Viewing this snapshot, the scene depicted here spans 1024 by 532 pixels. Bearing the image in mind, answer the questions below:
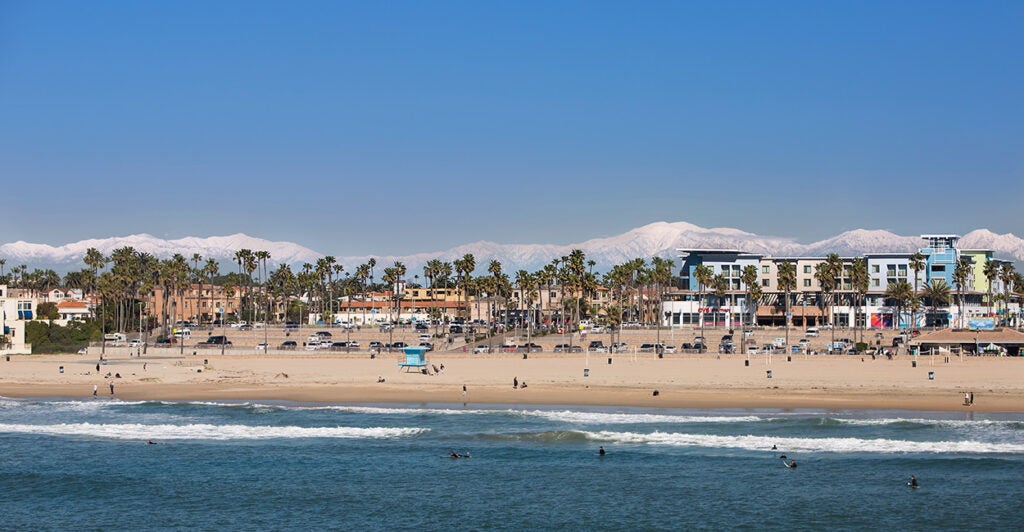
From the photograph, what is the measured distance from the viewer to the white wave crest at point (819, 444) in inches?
1709

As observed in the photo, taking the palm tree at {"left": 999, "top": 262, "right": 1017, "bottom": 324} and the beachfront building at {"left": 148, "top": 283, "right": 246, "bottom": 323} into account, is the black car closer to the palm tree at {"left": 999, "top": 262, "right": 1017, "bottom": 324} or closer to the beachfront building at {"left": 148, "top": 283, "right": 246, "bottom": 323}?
the beachfront building at {"left": 148, "top": 283, "right": 246, "bottom": 323}

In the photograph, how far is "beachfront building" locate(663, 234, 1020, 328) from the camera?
130 m

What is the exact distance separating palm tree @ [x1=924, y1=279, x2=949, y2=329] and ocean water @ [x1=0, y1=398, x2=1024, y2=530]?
77.6m

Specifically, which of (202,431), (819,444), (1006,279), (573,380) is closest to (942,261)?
(1006,279)

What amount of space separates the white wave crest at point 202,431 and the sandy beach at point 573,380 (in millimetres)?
10499

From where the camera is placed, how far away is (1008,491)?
3644 cm

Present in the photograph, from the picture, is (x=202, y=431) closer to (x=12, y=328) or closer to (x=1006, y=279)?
(x=12, y=328)

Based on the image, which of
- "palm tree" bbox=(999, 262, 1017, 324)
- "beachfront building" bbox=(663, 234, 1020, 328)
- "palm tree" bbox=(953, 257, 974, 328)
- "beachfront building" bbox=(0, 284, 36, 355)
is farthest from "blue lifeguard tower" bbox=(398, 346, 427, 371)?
"palm tree" bbox=(999, 262, 1017, 324)

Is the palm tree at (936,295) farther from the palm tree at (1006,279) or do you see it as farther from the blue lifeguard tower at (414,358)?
the blue lifeguard tower at (414,358)

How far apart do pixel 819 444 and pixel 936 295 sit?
8825 cm

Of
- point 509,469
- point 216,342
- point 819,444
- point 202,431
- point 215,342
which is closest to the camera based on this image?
point 509,469

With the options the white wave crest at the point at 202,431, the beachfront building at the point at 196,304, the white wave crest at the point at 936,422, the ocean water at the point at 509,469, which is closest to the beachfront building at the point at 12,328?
the ocean water at the point at 509,469

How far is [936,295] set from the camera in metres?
123

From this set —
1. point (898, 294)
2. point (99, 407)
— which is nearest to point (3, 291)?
point (99, 407)
